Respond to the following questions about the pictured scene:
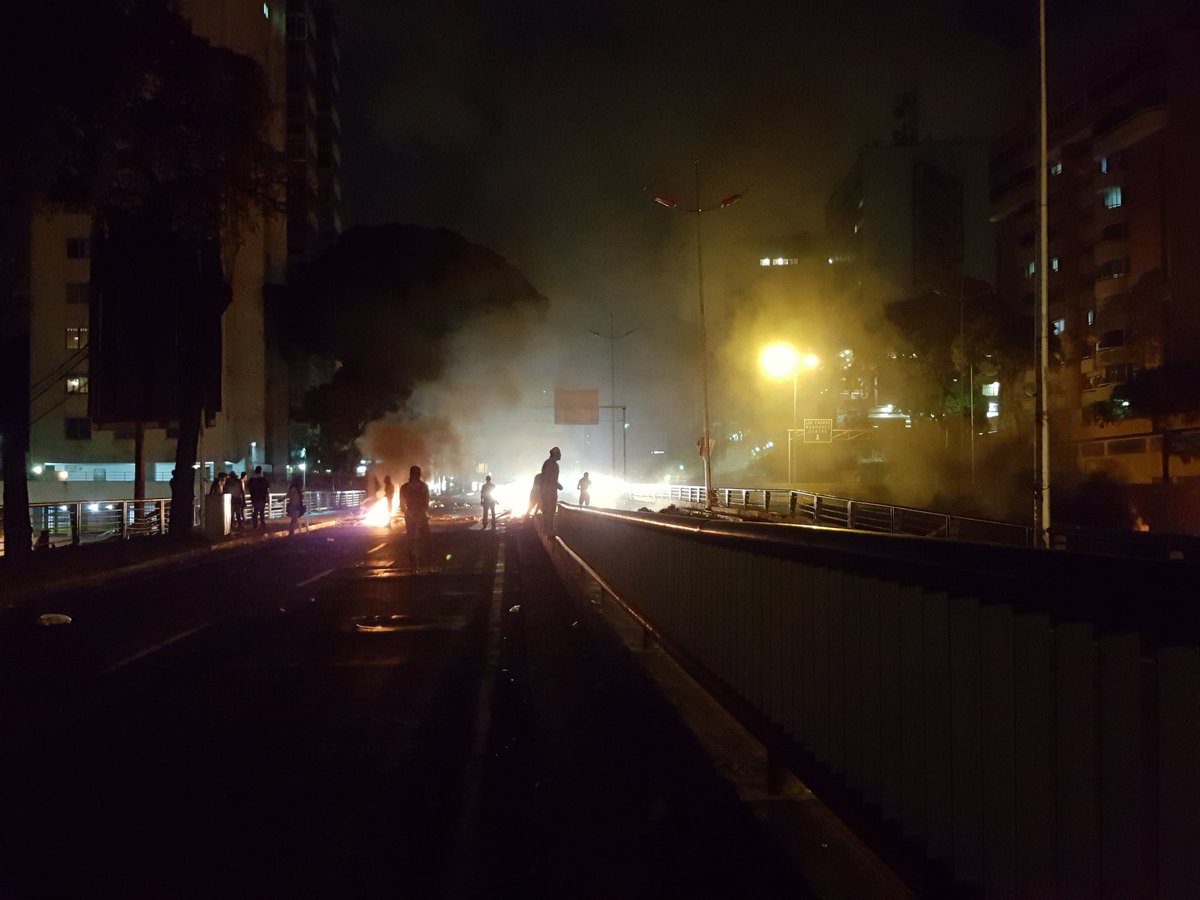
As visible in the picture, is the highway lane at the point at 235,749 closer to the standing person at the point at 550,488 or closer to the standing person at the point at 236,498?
the standing person at the point at 550,488

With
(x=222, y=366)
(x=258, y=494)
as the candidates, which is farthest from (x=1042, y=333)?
(x=222, y=366)

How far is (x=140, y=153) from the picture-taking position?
826 inches

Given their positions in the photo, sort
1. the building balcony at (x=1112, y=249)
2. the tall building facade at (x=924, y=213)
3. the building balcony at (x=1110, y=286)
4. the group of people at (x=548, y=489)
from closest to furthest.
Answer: the group of people at (x=548, y=489), the building balcony at (x=1110, y=286), the building balcony at (x=1112, y=249), the tall building facade at (x=924, y=213)

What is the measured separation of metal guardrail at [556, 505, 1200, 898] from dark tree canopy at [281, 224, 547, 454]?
194 feet

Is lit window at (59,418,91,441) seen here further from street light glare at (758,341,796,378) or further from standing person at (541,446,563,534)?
standing person at (541,446,563,534)

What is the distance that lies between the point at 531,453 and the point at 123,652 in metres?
82.6

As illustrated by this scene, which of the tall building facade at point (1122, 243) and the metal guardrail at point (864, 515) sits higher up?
the tall building facade at point (1122, 243)

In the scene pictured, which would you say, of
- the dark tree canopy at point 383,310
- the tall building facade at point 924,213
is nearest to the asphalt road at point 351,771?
the dark tree canopy at point 383,310

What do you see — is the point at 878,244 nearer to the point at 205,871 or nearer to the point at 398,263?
the point at 398,263

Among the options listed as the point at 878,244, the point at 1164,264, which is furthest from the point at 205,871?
the point at 878,244

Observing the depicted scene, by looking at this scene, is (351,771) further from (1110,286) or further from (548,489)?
(1110,286)

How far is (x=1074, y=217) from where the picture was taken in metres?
51.5

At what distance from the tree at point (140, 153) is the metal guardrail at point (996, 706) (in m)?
Answer: 15.4

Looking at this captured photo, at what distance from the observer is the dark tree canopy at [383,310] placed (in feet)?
205
